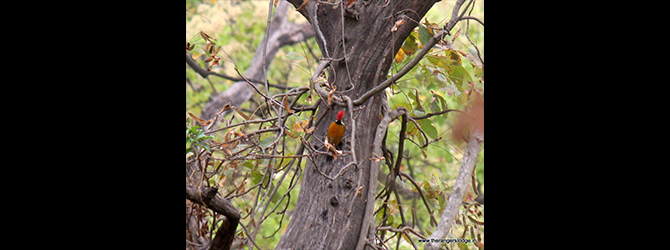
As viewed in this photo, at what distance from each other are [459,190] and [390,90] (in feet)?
2.51

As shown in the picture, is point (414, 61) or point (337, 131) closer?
point (414, 61)

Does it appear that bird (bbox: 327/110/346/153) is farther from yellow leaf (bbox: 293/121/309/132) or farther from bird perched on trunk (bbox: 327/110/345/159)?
yellow leaf (bbox: 293/121/309/132)

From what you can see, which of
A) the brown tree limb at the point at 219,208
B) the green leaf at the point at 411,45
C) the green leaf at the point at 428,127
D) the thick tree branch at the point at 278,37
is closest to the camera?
the brown tree limb at the point at 219,208

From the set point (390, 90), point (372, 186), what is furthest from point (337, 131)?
point (390, 90)

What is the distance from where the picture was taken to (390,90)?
2025 millimetres

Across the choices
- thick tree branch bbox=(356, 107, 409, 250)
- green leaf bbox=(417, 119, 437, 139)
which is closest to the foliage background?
green leaf bbox=(417, 119, 437, 139)

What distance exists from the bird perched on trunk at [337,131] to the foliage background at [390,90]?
17cm

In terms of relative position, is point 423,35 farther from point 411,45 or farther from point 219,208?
point 219,208

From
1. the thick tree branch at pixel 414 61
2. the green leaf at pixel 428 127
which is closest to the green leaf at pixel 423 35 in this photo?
the thick tree branch at pixel 414 61

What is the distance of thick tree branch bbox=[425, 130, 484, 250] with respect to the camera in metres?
1.29

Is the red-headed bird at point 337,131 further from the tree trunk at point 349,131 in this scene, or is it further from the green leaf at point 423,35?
the green leaf at point 423,35

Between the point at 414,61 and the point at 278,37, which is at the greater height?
the point at 278,37

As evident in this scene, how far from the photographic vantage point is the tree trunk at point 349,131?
126 cm
